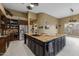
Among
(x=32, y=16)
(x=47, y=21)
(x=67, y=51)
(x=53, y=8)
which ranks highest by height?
(x=53, y=8)

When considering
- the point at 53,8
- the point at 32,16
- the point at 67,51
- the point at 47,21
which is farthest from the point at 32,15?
the point at 67,51

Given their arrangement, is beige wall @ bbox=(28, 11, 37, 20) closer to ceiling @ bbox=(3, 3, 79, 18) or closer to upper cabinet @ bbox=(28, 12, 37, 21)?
upper cabinet @ bbox=(28, 12, 37, 21)

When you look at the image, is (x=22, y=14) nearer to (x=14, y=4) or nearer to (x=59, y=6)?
(x=14, y=4)

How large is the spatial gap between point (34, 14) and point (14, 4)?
A: 1.84 ft

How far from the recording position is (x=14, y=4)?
2.45 m

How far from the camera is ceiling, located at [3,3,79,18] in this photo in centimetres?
244

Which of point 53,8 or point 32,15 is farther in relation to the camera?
point 32,15

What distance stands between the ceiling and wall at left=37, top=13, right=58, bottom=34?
10cm

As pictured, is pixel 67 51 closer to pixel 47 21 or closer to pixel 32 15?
pixel 47 21

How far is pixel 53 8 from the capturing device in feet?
8.32

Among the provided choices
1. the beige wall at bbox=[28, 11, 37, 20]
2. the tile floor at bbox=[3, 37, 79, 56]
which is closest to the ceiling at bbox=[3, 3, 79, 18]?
the beige wall at bbox=[28, 11, 37, 20]

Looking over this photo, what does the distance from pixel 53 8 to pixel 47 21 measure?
38 cm

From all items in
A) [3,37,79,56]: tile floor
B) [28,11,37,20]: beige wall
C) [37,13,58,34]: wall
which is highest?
Result: [28,11,37,20]: beige wall

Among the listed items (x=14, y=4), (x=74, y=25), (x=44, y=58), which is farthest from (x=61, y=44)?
(x=14, y=4)
